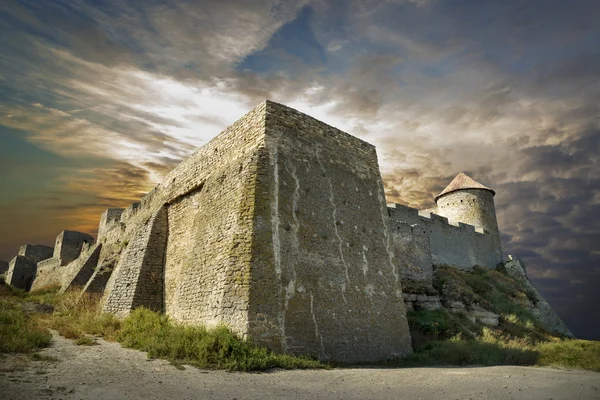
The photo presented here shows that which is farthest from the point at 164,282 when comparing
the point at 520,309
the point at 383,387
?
the point at 520,309

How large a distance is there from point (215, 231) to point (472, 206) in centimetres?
3246

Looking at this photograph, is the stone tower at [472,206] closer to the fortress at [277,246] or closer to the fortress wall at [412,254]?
the fortress wall at [412,254]

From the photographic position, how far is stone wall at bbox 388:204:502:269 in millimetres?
28122

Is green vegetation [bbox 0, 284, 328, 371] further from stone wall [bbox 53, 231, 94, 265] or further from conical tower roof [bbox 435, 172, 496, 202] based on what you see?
conical tower roof [bbox 435, 172, 496, 202]

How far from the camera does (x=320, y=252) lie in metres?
11.0

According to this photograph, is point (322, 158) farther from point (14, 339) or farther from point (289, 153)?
point (14, 339)

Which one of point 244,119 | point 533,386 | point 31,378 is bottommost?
point 533,386

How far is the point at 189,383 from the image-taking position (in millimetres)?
6426

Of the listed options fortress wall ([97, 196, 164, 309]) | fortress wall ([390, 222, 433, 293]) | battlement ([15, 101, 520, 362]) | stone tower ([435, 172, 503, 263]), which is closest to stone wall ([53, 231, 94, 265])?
fortress wall ([97, 196, 164, 309])

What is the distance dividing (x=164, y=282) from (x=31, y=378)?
7774mm

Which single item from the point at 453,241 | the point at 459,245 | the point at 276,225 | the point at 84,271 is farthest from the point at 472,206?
the point at 84,271

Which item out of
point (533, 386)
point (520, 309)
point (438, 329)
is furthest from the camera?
point (520, 309)

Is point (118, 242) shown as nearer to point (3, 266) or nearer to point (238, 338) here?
point (238, 338)

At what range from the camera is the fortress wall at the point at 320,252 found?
947cm
